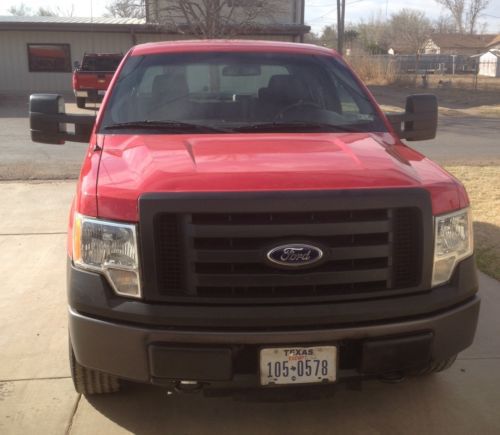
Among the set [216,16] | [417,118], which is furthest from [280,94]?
[216,16]

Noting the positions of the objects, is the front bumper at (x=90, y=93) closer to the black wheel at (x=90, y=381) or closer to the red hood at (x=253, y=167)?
the red hood at (x=253, y=167)

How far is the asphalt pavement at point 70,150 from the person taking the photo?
31.0 feet

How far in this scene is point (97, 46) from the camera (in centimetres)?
2759

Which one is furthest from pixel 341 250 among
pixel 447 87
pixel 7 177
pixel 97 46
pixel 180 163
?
pixel 447 87

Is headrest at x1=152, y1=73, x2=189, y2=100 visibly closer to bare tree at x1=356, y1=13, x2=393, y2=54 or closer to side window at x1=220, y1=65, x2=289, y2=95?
side window at x1=220, y1=65, x2=289, y2=95

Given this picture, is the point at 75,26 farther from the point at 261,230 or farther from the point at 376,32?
the point at 376,32

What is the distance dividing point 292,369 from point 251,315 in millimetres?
306

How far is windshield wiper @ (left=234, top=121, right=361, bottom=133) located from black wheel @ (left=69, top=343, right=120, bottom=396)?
61.7 inches

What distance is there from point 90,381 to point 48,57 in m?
27.4

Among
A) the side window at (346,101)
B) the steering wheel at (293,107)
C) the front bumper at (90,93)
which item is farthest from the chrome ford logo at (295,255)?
the front bumper at (90,93)

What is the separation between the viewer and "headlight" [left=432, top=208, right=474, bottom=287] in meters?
2.60

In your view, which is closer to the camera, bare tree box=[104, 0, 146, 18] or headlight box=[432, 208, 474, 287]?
headlight box=[432, 208, 474, 287]

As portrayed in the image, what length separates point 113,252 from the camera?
2.47m

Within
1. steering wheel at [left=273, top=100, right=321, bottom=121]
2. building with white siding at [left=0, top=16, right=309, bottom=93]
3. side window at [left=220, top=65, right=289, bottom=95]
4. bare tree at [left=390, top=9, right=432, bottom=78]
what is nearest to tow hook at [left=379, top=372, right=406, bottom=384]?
steering wheel at [left=273, top=100, right=321, bottom=121]
